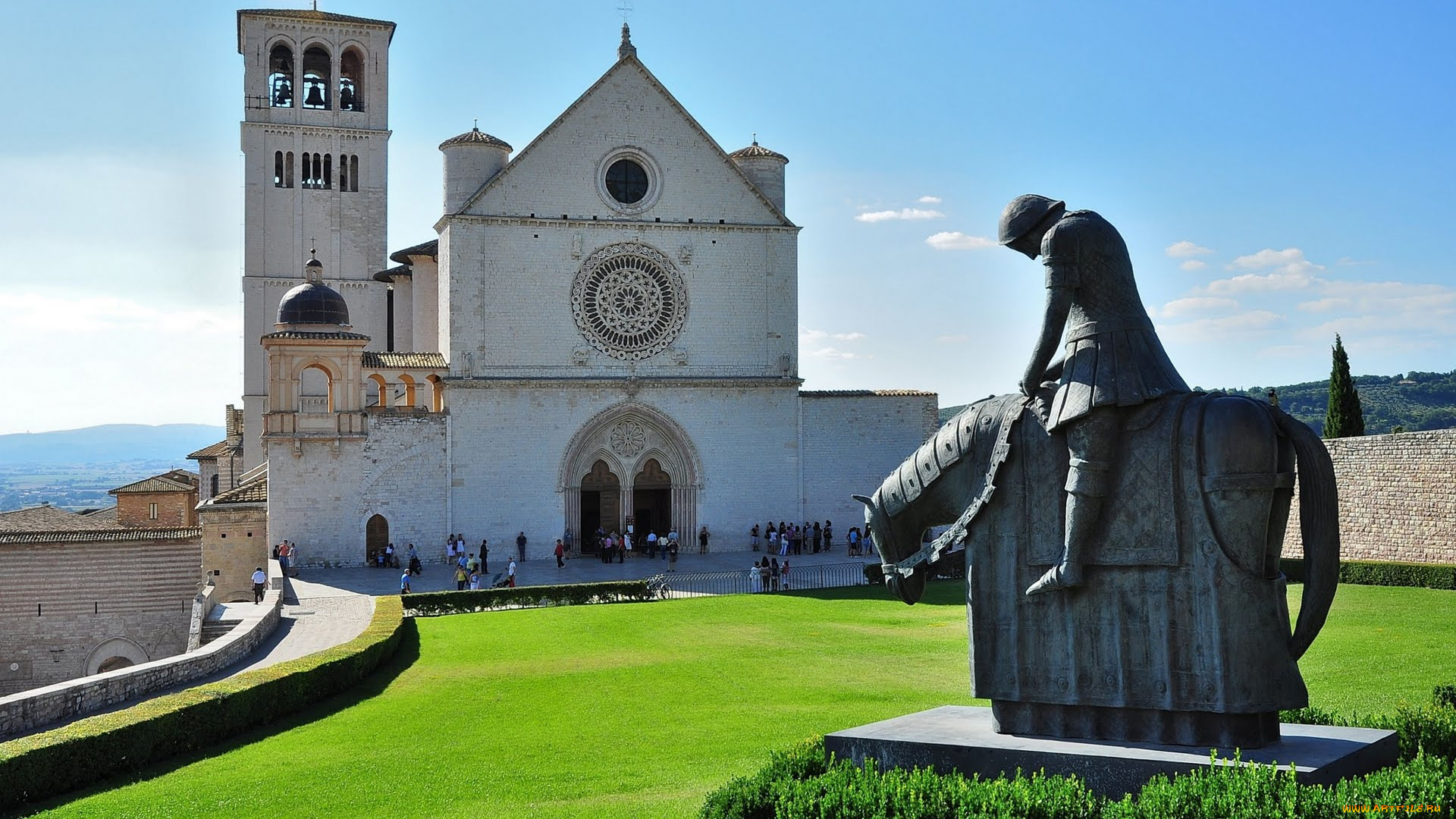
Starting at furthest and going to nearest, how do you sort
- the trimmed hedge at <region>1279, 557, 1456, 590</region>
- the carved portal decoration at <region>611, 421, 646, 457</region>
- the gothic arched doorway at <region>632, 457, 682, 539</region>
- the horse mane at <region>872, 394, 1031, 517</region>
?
the gothic arched doorway at <region>632, 457, 682, 539</region> → the carved portal decoration at <region>611, 421, 646, 457</region> → the trimmed hedge at <region>1279, 557, 1456, 590</region> → the horse mane at <region>872, 394, 1031, 517</region>

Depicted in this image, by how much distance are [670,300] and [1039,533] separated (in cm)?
3282

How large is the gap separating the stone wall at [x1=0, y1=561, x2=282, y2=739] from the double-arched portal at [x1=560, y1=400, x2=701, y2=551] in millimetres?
18310

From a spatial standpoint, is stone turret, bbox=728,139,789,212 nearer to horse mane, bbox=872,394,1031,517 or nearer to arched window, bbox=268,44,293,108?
arched window, bbox=268,44,293,108

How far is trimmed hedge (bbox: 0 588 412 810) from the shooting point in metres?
12.5

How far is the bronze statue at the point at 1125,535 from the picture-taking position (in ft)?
25.7

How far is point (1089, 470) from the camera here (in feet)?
26.7

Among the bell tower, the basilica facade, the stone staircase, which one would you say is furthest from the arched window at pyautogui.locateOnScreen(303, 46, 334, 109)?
the stone staircase

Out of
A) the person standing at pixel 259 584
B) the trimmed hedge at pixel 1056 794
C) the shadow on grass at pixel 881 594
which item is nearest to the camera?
the trimmed hedge at pixel 1056 794

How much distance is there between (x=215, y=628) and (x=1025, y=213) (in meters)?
20.9

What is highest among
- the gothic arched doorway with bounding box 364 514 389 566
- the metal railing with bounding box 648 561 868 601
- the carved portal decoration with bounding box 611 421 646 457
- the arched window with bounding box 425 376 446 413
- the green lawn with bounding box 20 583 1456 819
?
the arched window with bounding box 425 376 446 413

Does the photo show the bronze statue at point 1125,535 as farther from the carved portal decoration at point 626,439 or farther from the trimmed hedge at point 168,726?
the carved portal decoration at point 626,439

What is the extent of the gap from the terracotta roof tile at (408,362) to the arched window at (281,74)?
16002mm

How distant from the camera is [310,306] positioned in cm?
3766

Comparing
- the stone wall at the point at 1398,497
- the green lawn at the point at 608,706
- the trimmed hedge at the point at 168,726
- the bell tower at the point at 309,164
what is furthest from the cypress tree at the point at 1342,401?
the bell tower at the point at 309,164
